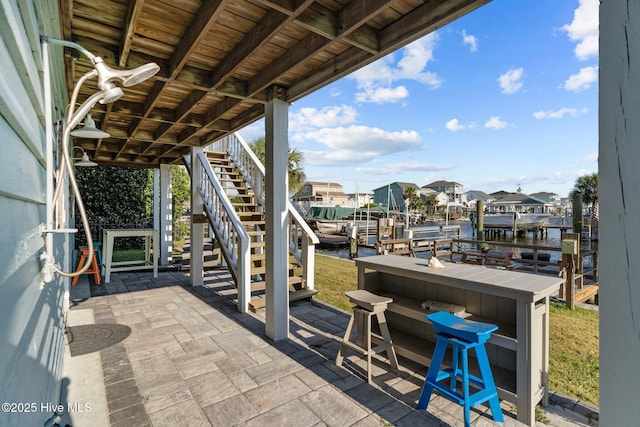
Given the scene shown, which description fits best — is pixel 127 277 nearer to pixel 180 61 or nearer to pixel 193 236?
pixel 193 236

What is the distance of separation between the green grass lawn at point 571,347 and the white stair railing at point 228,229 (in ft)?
4.69

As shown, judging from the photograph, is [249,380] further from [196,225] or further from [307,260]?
[196,225]

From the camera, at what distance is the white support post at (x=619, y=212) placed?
97 cm

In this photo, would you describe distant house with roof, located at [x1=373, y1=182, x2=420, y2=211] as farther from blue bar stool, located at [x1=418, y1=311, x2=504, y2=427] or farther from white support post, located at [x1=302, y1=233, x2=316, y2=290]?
blue bar stool, located at [x1=418, y1=311, x2=504, y2=427]

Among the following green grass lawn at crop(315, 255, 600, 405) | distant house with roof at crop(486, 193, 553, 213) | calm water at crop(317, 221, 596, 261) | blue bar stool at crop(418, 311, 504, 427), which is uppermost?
distant house with roof at crop(486, 193, 553, 213)

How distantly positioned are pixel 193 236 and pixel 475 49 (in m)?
7.72

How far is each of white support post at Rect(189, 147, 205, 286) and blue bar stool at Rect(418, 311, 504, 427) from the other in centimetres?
485

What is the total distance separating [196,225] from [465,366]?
525 cm

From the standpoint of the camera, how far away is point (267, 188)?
11.9ft

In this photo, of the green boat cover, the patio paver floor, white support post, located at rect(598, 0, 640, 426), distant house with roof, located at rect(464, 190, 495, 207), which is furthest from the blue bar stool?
distant house with roof, located at rect(464, 190, 495, 207)

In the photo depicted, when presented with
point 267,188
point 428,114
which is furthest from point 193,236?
point 428,114

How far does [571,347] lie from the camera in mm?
3482

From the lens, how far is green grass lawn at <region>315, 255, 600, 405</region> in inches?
104

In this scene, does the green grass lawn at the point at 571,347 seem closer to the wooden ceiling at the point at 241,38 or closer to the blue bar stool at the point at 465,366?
the blue bar stool at the point at 465,366
